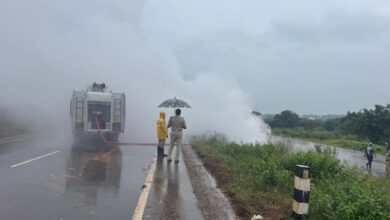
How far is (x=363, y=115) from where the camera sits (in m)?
33.5

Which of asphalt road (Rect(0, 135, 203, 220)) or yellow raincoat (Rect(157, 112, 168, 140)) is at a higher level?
yellow raincoat (Rect(157, 112, 168, 140))

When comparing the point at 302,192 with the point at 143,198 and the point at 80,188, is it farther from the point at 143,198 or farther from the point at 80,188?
the point at 80,188

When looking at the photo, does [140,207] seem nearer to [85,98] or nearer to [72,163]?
[72,163]

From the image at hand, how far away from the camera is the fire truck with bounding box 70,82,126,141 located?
17109 mm

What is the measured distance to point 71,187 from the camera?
22.2ft

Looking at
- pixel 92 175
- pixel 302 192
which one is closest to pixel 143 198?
pixel 92 175

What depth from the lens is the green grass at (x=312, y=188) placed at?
177 inches

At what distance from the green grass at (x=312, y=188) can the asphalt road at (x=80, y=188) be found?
983 mm

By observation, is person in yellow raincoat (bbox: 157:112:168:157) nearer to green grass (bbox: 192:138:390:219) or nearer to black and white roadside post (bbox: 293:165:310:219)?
green grass (bbox: 192:138:390:219)

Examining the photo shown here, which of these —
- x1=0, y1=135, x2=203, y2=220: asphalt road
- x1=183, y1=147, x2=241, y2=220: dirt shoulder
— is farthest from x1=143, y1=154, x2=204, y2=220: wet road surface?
x1=183, y1=147, x2=241, y2=220: dirt shoulder

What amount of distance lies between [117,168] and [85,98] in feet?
29.5

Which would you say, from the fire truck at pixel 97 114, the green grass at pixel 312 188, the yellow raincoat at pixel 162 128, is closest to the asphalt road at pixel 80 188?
the green grass at pixel 312 188

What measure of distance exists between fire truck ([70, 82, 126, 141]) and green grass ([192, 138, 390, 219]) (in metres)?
8.52

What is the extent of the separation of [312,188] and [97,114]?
14.9 m
